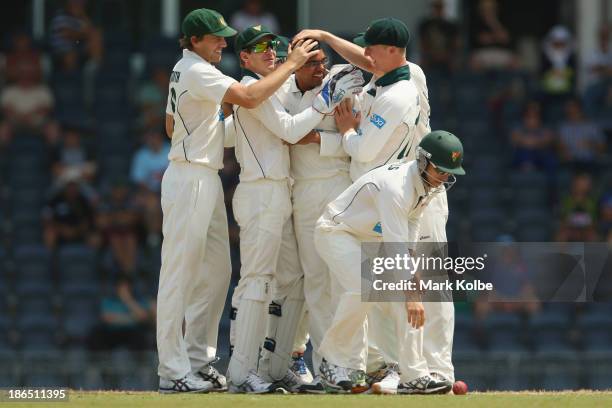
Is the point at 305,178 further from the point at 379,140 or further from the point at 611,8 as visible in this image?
the point at 611,8

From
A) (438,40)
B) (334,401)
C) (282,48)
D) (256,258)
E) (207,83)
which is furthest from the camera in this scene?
(438,40)

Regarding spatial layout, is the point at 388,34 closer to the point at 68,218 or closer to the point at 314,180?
the point at 314,180

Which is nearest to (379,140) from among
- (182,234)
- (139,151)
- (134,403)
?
(182,234)

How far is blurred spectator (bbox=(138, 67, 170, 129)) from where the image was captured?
56.0ft

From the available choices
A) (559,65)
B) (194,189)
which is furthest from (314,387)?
(559,65)

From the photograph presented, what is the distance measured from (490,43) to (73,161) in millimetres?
5068

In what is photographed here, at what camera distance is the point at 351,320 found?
963 cm

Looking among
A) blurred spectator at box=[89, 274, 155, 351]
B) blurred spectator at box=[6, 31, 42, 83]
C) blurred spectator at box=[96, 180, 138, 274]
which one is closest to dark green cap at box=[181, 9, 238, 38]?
blurred spectator at box=[89, 274, 155, 351]

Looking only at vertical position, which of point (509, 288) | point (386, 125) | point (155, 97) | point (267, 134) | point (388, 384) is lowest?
point (509, 288)

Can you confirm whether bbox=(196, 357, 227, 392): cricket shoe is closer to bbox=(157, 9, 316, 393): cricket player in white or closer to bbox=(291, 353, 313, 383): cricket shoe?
bbox=(157, 9, 316, 393): cricket player in white

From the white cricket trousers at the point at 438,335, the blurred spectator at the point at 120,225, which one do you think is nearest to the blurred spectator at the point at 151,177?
the blurred spectator at the point at 120,225

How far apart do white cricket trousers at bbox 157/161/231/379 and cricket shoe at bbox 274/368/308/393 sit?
1.56ft

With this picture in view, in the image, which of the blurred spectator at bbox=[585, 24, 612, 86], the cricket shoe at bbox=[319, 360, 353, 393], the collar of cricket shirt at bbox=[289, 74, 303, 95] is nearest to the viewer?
the cricket shoe at bbox=[319, 360, 353, 393]

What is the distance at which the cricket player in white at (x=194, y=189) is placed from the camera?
391 inches
